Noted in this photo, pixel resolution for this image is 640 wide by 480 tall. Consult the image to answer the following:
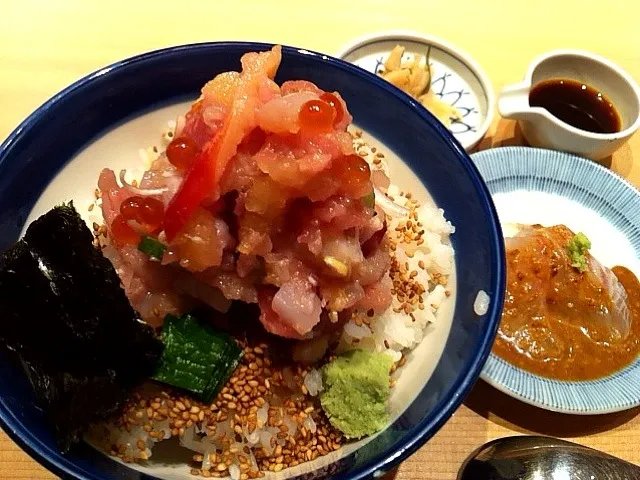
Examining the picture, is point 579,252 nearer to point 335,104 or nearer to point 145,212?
point 335,104

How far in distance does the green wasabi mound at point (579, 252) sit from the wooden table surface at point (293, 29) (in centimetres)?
62

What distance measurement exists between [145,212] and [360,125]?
871 millimetres

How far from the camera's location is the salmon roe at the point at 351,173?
1.51 meters

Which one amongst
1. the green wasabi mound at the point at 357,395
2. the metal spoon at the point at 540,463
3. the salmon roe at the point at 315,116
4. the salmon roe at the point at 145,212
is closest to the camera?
the salmon roe at the point at 315,116

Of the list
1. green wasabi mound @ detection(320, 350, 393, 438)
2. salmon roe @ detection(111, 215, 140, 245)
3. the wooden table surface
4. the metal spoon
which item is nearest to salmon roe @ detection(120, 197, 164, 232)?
salmon roe @ detection(111, 215, 140, 245)

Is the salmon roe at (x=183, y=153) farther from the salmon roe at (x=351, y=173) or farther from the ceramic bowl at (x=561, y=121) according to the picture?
the ceramic bowl at (x=561, y=121)

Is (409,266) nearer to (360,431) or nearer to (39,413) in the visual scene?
(360,431)

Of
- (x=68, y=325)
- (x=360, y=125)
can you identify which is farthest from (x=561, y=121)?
(x=68, y=325)

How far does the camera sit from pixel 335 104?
60.8 inches

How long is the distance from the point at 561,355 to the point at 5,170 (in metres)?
2.03

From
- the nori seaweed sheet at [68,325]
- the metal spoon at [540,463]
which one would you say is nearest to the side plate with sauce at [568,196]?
the metal spoon at [540,463]

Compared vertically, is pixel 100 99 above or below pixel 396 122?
below

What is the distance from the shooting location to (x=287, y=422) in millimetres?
1792

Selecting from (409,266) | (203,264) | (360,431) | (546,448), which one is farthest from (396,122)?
(546,448)
